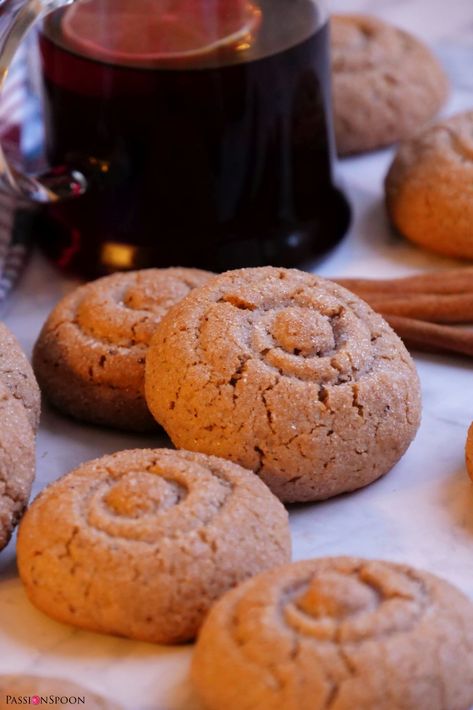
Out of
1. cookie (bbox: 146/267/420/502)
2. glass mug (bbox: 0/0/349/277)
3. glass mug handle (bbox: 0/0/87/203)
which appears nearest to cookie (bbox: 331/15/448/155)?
glass mug (bbox: 0/0/349/277)

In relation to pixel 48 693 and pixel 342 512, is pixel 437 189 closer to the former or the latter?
pixel 342 512

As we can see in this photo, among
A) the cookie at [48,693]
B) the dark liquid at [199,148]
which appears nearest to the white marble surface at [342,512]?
the cookie at [48,693]

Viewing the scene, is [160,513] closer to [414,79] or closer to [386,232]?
[386,232]

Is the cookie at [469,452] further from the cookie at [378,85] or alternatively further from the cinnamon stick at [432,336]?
the cookie at [378,85]

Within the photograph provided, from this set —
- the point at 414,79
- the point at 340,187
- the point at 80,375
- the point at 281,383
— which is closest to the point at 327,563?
the point at 281,383

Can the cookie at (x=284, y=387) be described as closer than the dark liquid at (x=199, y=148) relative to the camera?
Yes

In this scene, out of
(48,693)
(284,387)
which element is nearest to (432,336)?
(284,387)

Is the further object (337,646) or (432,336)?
(432,336)
